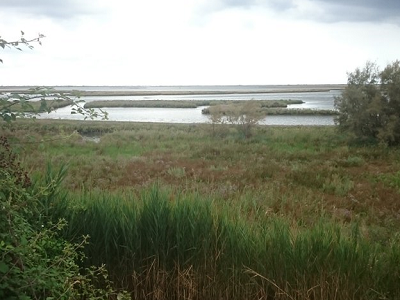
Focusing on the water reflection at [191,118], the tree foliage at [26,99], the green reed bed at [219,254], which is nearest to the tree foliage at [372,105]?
the water reflection at [191,118]

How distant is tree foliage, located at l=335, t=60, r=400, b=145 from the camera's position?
90.1ft

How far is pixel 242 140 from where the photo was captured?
1220 inches

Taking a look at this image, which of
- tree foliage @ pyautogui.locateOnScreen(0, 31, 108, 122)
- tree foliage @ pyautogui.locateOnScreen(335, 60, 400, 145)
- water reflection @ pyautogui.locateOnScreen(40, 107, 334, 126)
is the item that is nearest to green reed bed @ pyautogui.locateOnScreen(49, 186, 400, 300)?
tree foliage @ pyautogui.locateOnScreen(0, 31, 108, 122)

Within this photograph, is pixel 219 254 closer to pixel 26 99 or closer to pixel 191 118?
pixel 26 99

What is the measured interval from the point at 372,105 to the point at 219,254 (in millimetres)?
25395

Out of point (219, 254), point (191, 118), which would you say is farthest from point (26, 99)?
point (191, 118)

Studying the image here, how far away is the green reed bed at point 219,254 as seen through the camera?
5.04 m

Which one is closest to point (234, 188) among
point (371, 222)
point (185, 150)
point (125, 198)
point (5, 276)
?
point (371, 222)

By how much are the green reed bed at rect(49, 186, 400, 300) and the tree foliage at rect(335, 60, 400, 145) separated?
76.9 feet

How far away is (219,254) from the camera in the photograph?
5359mm

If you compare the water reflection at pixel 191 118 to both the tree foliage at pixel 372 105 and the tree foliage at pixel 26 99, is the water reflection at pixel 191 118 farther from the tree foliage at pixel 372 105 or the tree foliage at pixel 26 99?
the tree foliage at pixel 26 99

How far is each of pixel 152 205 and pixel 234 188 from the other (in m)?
8.22

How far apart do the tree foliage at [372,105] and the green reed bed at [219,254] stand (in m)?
23.4

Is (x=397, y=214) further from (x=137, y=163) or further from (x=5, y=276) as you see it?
(x=137, y=163)
